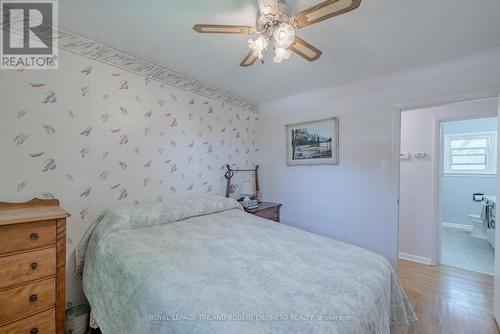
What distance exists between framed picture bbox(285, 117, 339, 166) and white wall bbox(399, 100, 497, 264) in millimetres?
1262

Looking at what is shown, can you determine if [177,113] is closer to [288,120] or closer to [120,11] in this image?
[120,11]

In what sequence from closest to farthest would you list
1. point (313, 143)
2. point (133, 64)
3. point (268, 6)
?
point (268, 6)
point (133, 64)
point (313, 143)

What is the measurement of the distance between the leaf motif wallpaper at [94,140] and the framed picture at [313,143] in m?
1.19

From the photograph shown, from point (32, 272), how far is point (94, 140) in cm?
104

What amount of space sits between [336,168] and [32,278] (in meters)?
2.78

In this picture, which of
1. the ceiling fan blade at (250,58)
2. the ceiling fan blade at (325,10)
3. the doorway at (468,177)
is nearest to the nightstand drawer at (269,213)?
the ceiling fan blade at (250,58)

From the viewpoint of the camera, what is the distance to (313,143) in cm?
294

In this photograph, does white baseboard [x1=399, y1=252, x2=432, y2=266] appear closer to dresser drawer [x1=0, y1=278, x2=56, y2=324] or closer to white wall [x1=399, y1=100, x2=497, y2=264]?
white wall [x1=399, y1=100, x2=497, y2=264]

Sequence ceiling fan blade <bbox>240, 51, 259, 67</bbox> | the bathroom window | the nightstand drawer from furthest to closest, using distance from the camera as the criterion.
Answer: the bathroom window
the nightstand drawer
ceiling fan blade <bbox>240, 51, 259, 67</bbox>

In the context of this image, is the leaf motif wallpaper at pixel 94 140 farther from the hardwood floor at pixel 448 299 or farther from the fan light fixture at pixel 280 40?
the hardwood floor at pixel 448 299

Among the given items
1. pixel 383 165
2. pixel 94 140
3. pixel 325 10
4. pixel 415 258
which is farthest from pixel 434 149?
pixel 94 140

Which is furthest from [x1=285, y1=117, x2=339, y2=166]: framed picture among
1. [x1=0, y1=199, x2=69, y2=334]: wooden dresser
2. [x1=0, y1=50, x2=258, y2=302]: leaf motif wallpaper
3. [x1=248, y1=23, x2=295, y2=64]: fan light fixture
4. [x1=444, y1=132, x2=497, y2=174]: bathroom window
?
[x1=444, y1=132, x2=497, y2=174]: bathroom window

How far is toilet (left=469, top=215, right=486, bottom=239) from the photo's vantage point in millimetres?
3972

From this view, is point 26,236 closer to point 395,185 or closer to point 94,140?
point 94,140
